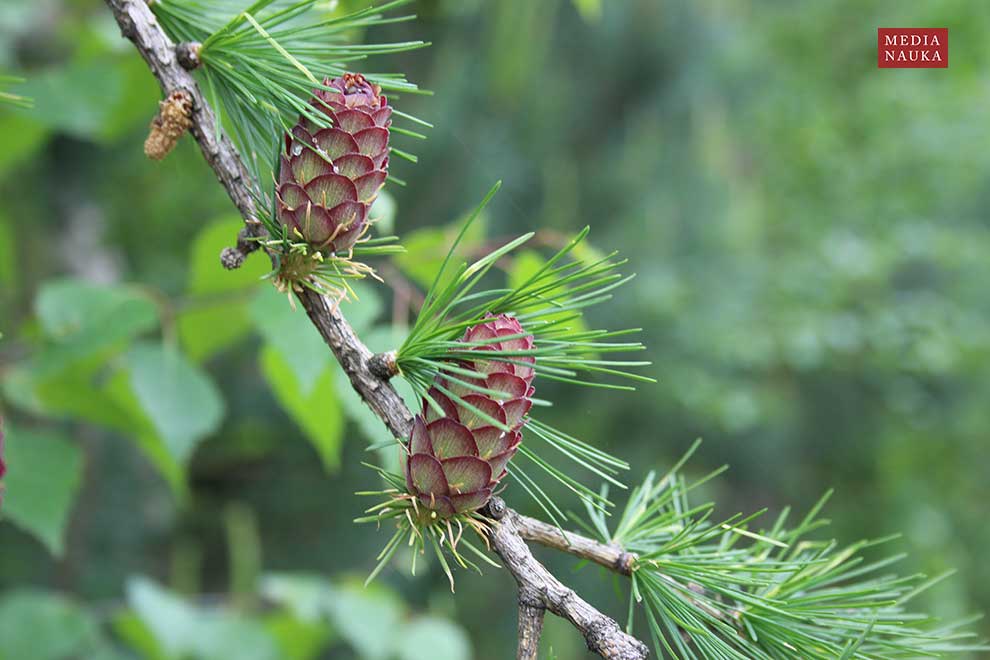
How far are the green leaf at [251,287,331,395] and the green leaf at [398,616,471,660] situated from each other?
53 cm

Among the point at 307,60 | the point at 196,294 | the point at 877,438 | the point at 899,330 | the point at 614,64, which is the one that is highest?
the point at 614,64

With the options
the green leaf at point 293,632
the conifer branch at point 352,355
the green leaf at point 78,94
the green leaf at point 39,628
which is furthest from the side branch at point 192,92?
the green leaf at point 293,632

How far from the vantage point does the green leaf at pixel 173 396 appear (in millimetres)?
751

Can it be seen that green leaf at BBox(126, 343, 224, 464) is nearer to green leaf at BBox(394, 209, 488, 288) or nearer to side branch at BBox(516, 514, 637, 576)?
green leaf at BBox(394, 209, 488, 288)

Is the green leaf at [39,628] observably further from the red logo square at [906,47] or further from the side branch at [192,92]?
the red logo square at [906,47]

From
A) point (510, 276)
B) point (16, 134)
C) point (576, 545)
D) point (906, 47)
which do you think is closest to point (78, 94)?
point (16, 134)

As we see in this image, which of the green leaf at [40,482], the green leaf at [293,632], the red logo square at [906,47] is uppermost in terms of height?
the red logo square at [906,47]

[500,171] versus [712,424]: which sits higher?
[500,171]

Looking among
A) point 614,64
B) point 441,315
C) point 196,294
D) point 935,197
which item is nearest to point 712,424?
point 614,64

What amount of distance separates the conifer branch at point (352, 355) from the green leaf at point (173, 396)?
0.39m

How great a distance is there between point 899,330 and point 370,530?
4.76 feet

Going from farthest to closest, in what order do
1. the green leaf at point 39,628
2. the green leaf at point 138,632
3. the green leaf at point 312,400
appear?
the green leaf at point 138,632 → the green leaf at point 39,628 → the green leaf at point 312,400

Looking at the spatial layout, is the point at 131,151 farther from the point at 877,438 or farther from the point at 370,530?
the point at 877,438

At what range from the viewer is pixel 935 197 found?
2.96 metres
